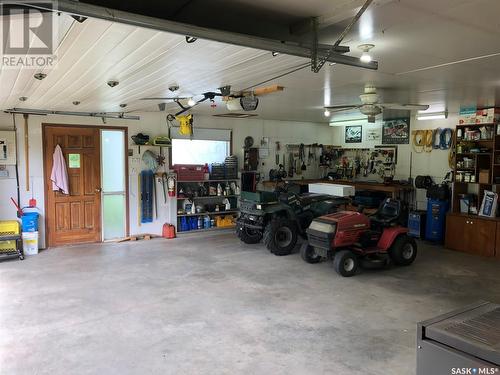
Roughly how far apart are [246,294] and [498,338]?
142 inches

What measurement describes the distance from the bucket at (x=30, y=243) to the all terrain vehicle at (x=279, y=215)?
3392 mm

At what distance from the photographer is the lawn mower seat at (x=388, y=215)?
5922 mm

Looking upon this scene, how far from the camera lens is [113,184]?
7391 millimetres

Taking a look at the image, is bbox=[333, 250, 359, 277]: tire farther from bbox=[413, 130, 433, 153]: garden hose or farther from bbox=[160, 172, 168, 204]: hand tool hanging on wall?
bbox=[413, 130, 433, 153]: garden hose

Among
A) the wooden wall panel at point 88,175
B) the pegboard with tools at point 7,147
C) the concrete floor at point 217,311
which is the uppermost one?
the pegboard with tools at point 7,147

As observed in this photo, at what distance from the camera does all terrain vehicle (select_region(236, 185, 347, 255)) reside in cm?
646

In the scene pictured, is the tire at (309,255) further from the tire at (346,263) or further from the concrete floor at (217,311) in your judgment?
the tire at (346,263)

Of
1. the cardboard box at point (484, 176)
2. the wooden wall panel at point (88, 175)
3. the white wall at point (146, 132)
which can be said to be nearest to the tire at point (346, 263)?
the cardboard box at point (484, 176)

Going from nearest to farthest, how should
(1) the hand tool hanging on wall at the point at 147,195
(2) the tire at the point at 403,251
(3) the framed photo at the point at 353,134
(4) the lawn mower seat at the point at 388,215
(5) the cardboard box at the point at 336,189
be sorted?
(2) the tire at the point at 403,251
(4) the lawn mower seat at the point at 388,215
(1) the hand tool hanging on wall at the point at 147,195
(5) the cardboard box at the point at 336,189
(3) the framed photo at the point at 353,134

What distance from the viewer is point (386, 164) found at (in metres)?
9.11

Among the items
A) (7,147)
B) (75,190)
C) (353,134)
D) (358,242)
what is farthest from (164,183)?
(353,134)

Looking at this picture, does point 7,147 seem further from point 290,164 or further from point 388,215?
point 388,215

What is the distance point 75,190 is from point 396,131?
22.5 ft

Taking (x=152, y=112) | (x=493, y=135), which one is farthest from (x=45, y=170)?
(x=493, y=135)
